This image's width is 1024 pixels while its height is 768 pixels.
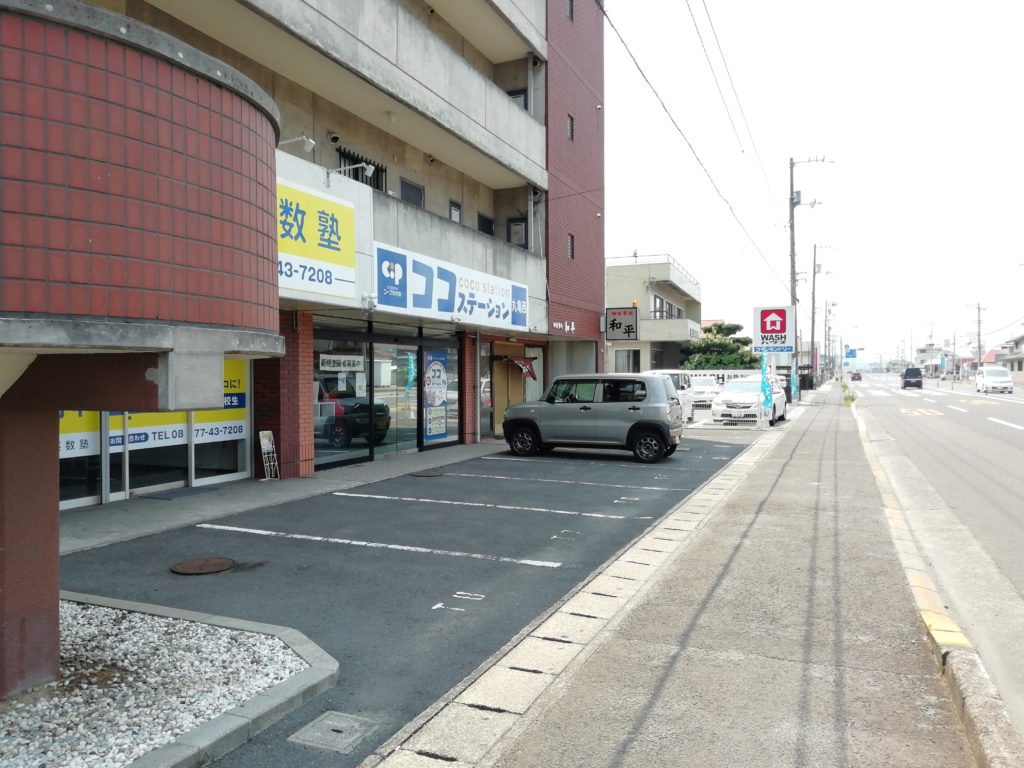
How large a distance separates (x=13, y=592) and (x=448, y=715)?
2.41 m

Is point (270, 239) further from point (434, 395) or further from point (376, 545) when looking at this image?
point (434, 395)

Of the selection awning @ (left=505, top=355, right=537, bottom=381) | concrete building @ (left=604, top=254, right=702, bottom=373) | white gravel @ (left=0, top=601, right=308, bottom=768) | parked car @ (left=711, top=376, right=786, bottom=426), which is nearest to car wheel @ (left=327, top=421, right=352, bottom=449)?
awning @ (left=505, top=355, right=537, bottom=381)

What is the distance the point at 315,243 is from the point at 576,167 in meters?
12.6

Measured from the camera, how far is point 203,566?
6.93m

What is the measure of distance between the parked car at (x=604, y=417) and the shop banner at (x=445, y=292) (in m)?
2.23

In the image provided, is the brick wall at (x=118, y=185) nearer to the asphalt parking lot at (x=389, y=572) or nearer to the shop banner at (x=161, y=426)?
the asphalt parking lot at (x=389, y=572)

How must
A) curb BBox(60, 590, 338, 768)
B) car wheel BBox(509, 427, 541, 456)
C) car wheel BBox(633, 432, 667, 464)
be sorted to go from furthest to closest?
car wheel BBox(509, 427, 541, 456) < car wheel BBox(633, 432, 667, 464) < curb BBox(60, 590, 338, 768)

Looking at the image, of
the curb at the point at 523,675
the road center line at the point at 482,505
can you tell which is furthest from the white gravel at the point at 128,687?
the road center line at the point at 482,505

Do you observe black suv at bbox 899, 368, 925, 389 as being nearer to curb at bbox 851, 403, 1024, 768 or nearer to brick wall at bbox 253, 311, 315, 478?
brick wall at bbox 253, 311, 315, 478

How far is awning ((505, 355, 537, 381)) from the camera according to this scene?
2083 cm

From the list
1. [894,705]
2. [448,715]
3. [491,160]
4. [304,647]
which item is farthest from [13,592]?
[491,160]

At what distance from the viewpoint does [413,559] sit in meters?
7.36

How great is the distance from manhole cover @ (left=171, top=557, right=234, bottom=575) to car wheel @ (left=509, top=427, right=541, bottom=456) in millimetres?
9208

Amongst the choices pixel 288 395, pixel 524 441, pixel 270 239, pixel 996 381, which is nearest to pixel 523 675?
pixel 270 239
